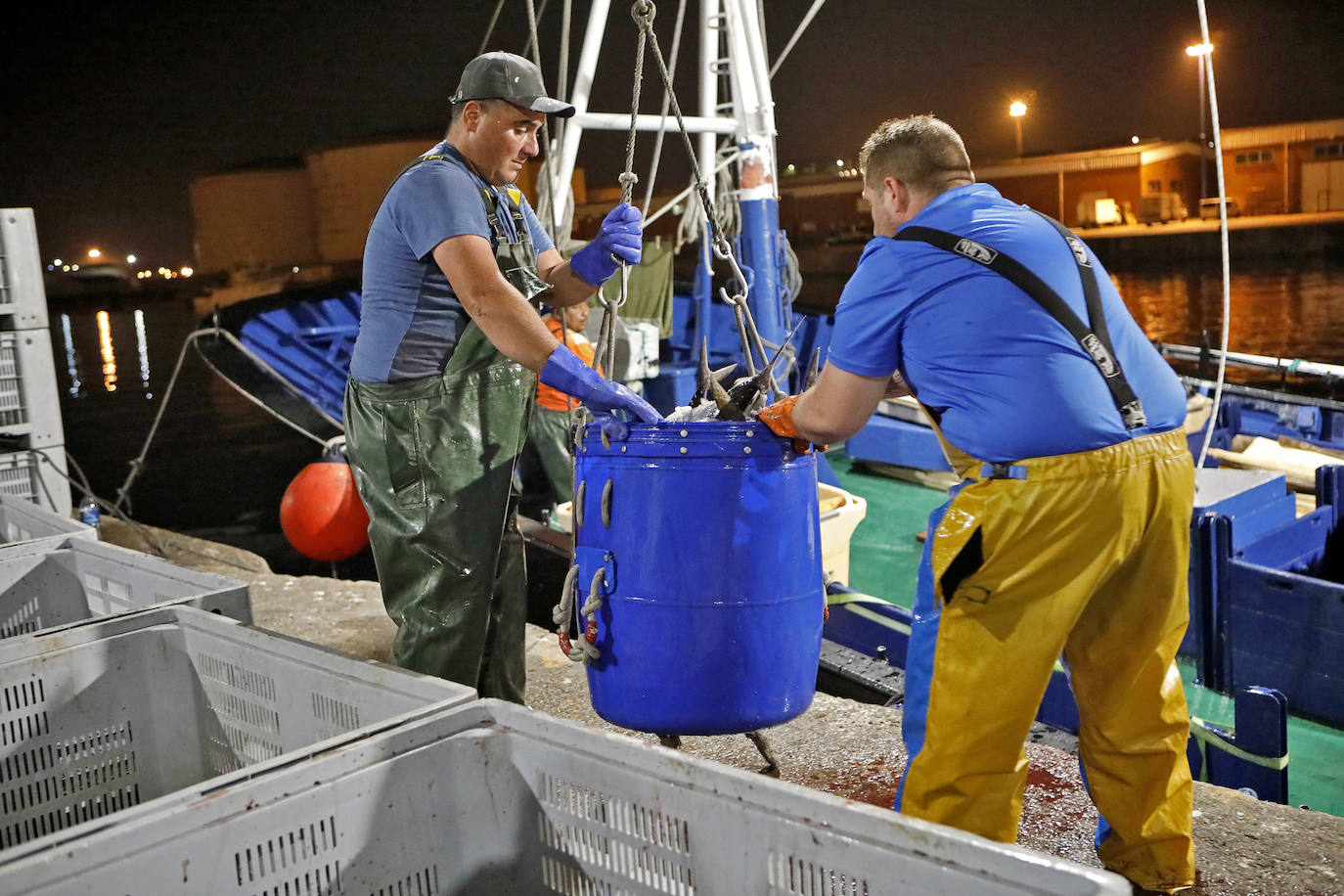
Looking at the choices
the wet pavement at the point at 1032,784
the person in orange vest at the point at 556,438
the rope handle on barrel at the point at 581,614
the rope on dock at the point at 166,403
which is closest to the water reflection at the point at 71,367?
the rope on dock at the point at 166,403

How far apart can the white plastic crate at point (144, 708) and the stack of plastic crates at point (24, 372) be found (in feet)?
9.72

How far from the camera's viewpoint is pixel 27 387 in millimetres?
4719

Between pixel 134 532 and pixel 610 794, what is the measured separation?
6.90m

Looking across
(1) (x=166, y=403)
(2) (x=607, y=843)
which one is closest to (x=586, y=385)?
(2) (x=607, y=843)

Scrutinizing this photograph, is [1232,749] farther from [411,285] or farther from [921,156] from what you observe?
[411,285]

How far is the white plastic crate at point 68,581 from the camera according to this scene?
2.65 m

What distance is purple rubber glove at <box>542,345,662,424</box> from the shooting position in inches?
104

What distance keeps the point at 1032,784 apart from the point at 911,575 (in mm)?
4397

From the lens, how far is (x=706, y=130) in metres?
7.38

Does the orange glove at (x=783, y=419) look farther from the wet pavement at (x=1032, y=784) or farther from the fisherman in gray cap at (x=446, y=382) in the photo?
the wet pavement at (x=1032, y=784)

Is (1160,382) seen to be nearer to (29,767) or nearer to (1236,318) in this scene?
(29,767)

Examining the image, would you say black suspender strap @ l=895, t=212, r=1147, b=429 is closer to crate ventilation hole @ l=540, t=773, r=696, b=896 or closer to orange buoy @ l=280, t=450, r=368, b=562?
crate ventilation hole @ l=540, t=773, r=696, b=896

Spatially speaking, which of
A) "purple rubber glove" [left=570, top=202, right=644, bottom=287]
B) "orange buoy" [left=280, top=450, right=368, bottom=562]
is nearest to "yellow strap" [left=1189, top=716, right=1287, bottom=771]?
"purple rubber glove" [left=570, top=202, right=644, bottom=287]

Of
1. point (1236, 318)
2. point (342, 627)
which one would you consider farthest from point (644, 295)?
point (1236, 318)
